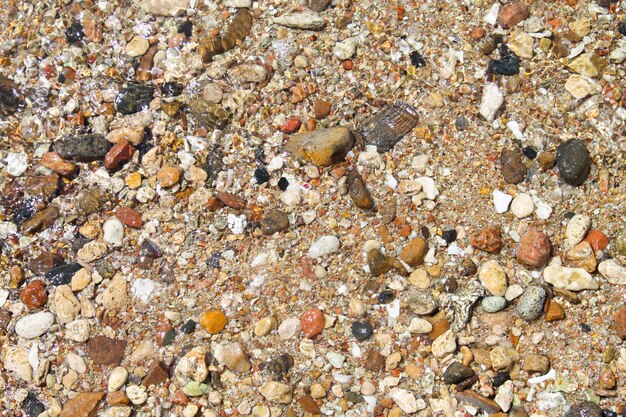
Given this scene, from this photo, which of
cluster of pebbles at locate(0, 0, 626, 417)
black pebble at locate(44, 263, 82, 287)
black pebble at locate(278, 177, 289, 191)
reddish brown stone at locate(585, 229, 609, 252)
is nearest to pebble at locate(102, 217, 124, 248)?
cluster of pebbles at locate(0, 0, 626, 417)

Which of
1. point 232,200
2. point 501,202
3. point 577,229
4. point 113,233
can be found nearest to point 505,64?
point 501,202

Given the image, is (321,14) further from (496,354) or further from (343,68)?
(496,354)

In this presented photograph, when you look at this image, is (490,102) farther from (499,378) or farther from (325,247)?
(499,378)

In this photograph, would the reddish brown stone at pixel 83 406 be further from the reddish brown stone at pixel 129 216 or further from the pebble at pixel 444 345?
the pebble at pixel 444 345

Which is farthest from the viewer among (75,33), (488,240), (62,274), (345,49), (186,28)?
(75,33)

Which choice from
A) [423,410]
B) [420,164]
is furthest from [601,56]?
[423,410]

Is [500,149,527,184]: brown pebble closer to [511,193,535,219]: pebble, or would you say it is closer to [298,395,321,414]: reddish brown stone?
[511,193,535,219]: pebble
